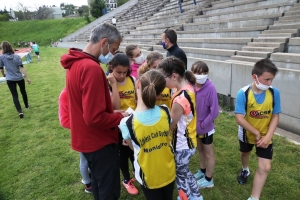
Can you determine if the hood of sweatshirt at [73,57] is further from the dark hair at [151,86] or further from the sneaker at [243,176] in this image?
the sneaker at [243,176]

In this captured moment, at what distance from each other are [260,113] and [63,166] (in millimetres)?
3341

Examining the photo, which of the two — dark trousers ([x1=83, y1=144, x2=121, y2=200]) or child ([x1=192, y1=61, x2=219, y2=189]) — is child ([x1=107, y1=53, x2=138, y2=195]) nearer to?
dark trousers ([x1=83, y1=144, x2=121, y2=200])

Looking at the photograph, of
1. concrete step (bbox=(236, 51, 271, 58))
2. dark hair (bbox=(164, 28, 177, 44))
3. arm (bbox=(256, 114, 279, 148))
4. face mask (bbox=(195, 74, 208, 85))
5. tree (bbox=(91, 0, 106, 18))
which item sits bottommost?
arm (bbox=(256, 114, 279, 148))

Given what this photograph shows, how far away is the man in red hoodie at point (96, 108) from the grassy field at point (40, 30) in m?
43.2

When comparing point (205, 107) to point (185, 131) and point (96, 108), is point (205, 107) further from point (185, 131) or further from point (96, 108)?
point (96, 108)

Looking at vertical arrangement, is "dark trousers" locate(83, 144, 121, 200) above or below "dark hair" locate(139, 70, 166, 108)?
below

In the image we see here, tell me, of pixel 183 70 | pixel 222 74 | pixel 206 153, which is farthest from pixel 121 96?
pixel 222 74

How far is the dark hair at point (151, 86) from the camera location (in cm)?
183

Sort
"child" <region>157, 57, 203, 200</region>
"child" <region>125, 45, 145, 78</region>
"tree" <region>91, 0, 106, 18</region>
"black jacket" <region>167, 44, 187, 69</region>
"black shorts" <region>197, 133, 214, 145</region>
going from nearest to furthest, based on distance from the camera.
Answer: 1. "child" <region>157, 57, 203, 200</region>
2. "black shorts" <region>197, 133, 214, 145</region>
3. "child" <region>125, 45, 145, 78</region>
4. "black jacket" <region>167, 44, 187, 69</region>
5. "tree" <region>91, 0, 106, 18</region>

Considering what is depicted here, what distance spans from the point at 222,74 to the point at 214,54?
1835 millimetres

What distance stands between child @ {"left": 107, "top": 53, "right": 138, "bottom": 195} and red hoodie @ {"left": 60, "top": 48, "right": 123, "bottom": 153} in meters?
0.61

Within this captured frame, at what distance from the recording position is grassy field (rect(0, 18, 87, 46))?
1654 inches

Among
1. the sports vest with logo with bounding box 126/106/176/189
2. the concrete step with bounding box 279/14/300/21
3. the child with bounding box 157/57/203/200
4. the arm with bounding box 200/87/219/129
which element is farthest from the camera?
the concrete step with bounding box 279/14/300/21

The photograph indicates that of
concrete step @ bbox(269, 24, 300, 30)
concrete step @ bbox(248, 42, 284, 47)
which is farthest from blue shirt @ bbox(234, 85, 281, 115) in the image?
concrete step @ bbox(269, 24, 300, 30)
